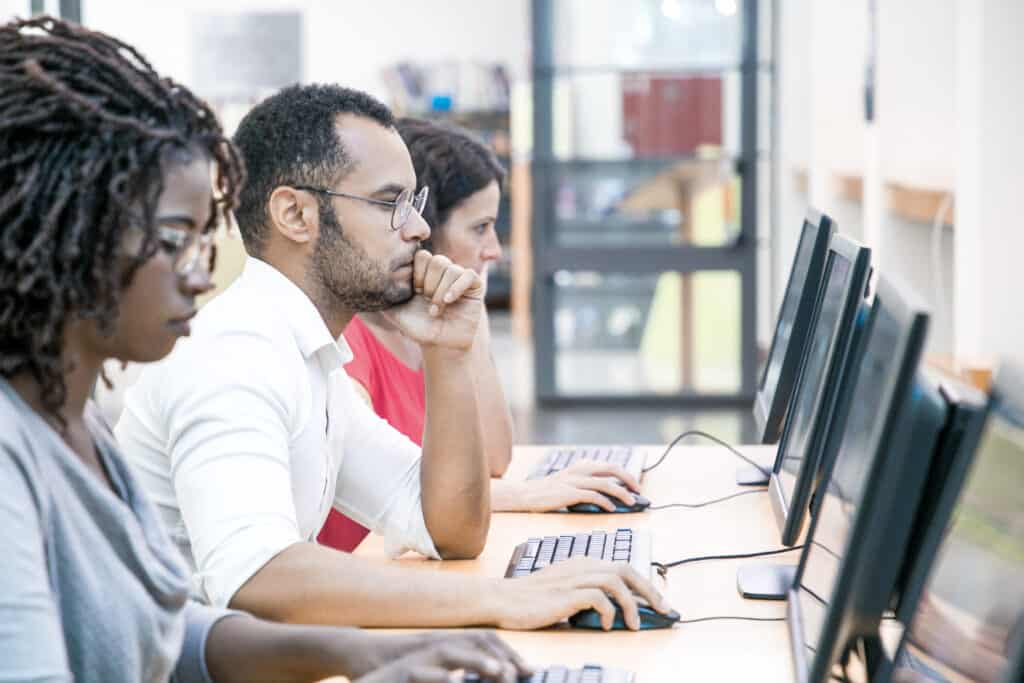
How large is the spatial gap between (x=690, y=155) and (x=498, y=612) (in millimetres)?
4987

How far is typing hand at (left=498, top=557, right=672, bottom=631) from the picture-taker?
1.41m

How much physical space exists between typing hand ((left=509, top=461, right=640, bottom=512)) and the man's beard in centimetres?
44

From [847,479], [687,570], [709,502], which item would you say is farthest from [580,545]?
[847,479]

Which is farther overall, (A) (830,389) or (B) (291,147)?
(B) (291,147)

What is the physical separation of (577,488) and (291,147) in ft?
2.13

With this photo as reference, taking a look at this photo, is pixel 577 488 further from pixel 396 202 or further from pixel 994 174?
pixel 994 174

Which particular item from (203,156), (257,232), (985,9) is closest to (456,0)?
(985,9)

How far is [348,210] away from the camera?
1764 mm

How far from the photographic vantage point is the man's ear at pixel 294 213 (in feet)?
5.76

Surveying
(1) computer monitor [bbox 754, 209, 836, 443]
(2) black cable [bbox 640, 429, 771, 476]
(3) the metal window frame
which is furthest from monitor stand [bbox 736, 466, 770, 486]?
(3) the metal window frame

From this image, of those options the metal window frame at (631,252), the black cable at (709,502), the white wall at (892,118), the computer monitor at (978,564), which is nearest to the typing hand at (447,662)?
the computer monitor at (978,564)

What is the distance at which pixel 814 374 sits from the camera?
1579 millimetres

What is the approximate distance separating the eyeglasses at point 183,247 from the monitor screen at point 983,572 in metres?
0.59

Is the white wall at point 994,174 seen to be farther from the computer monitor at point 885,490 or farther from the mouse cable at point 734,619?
the computer monitor at point 885,490
